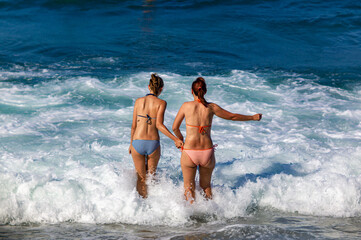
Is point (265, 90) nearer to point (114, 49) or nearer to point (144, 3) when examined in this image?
point (114, 49)

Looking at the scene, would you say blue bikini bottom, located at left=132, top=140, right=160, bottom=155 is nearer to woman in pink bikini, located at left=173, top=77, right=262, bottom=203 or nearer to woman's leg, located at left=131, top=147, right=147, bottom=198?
woman's leg, located at left=131, top=147, right=147, bottom=198

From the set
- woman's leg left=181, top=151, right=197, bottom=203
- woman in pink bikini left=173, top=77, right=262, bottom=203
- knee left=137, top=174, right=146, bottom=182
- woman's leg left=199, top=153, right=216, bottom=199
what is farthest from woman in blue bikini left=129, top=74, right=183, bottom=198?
woman's leg left=199, top=153, right=216, bottom=199

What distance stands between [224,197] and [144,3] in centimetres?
Answer: 1991

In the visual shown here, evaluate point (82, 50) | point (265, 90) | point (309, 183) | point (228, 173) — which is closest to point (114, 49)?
point (82, 50)

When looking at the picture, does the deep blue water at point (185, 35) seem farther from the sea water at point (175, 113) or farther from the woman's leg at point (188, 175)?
the woman's leg at point (188, 175)

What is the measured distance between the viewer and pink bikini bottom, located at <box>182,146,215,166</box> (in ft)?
19.3

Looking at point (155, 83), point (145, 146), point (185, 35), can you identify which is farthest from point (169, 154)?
point (185, 35)

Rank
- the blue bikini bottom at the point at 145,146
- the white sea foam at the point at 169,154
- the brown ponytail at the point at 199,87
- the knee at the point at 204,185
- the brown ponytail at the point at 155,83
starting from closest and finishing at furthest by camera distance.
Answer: the brown ponytail at the point at 199,87, the brown ponytail at the point at 155,83, the blue bikini bottom at the point at 145,146, the knee at the point at 204,185, the white sea foam at the point at 169,154

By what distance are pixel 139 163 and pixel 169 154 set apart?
2.62m

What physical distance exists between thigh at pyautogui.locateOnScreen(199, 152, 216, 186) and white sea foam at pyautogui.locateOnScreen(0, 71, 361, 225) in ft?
0.96

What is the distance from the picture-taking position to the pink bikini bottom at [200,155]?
5883 mm

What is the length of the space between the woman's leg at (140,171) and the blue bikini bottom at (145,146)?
73 mm

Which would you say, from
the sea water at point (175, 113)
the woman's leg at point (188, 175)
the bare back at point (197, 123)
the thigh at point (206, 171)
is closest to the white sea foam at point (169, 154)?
the sea water at point (175, 113)

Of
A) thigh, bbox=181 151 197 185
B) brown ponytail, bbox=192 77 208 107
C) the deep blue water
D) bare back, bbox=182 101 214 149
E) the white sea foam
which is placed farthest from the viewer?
the deep blue water
